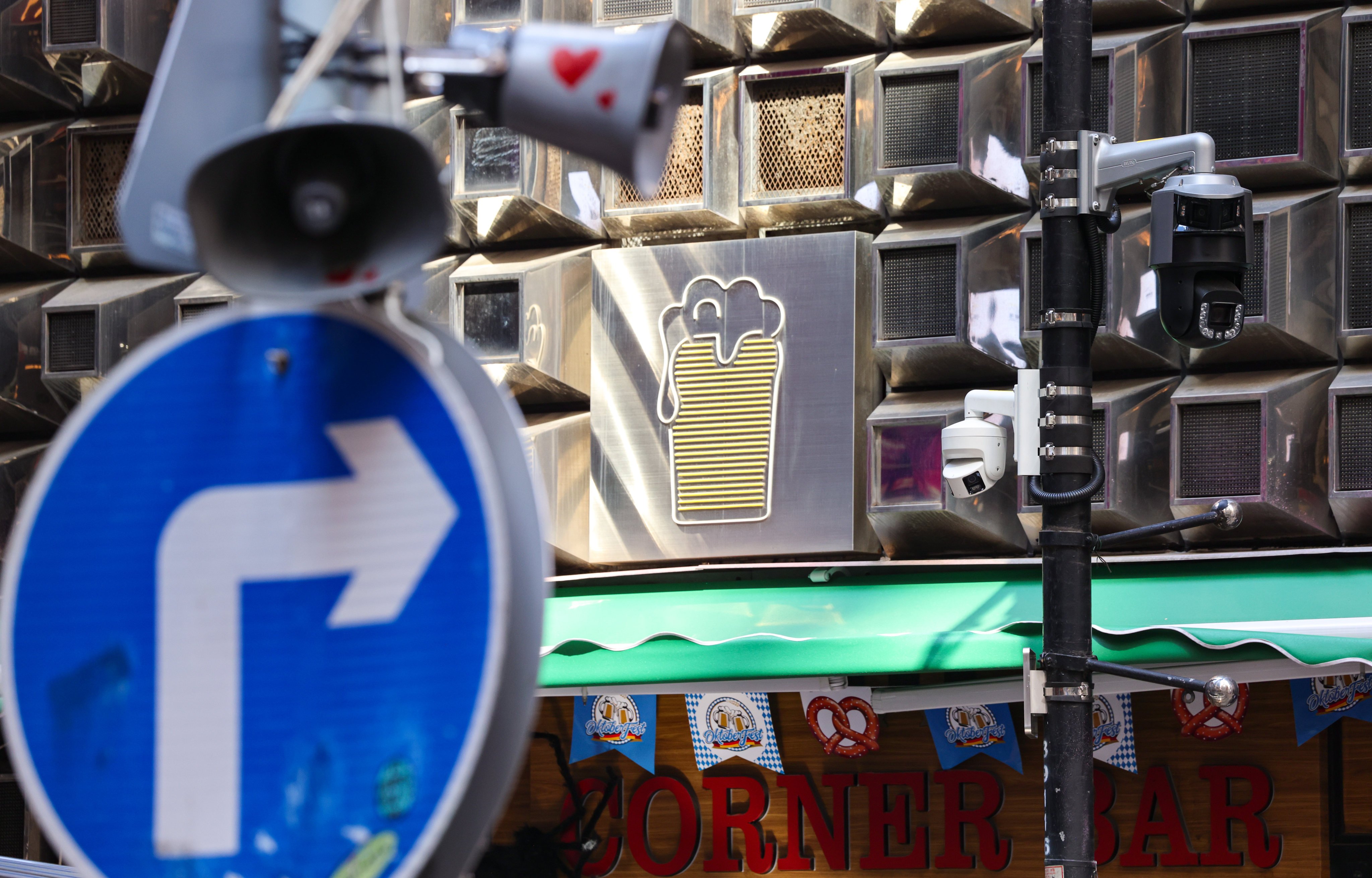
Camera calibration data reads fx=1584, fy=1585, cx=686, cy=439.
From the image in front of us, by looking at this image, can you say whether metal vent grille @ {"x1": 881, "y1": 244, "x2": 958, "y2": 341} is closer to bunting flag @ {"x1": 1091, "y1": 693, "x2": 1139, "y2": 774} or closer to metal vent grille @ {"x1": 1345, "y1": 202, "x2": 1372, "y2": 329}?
metal vent grille @ {"x1": 1345, "y1": 202, "x2": 1372, "y2": 329}

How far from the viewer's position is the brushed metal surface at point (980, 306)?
868cm

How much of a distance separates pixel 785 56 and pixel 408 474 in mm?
7812

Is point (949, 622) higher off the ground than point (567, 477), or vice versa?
point (567, 477)

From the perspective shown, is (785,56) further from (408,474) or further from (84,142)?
(408,474)

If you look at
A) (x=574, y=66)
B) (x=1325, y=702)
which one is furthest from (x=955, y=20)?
(x=574, y=66)

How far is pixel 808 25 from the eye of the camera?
9109 mm

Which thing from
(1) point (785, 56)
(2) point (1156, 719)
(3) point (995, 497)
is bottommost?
(2) point (1156, 719)

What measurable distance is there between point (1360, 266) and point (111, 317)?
7397 mm

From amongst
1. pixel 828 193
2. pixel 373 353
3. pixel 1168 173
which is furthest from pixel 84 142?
pixel 373 353

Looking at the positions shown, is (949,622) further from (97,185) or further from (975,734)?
(97,185)

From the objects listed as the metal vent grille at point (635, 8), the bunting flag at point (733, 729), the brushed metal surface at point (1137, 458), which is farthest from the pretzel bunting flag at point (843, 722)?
the metal vent grille at point (635, 8)

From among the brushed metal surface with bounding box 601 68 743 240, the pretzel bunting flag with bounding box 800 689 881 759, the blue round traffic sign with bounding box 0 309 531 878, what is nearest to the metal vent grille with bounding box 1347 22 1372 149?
the brushed metal surface with bounding box 601 68 743 240

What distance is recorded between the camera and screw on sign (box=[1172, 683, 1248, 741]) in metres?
8.20

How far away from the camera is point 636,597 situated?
891cm
